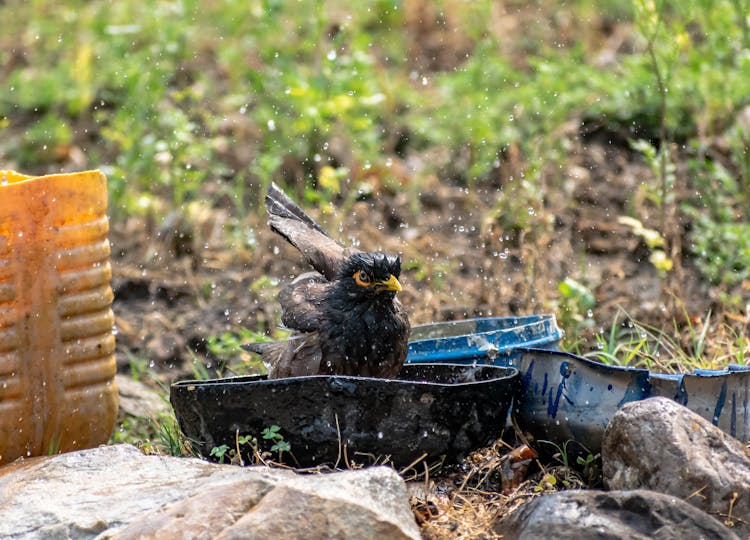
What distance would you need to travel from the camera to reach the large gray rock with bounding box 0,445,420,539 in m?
A: 2.77

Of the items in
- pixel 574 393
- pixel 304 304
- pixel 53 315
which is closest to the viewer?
pixel 574 393

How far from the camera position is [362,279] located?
146 inches

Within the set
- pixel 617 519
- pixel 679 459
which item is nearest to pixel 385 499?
pixel 617 519

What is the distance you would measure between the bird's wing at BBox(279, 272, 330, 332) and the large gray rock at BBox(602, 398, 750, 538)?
3.53 feet

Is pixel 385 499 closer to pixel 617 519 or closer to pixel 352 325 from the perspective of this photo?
pixel 617 519

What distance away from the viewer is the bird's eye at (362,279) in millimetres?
3697

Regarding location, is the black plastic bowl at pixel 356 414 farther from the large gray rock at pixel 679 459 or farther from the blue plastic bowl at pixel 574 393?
the large gray rock at pixel 679 459

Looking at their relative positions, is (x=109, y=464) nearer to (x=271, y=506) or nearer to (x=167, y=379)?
(x=271, y=506)

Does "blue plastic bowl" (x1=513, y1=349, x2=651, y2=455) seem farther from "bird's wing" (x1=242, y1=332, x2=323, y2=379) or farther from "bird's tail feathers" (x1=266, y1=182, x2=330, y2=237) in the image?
"bird's tail feathers" (x1=266, y1=182, x2=330, y2=237)

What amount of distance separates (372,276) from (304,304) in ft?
1.01

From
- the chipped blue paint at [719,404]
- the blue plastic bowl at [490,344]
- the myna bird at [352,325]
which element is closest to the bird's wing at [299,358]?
the myna bird at [352,325]

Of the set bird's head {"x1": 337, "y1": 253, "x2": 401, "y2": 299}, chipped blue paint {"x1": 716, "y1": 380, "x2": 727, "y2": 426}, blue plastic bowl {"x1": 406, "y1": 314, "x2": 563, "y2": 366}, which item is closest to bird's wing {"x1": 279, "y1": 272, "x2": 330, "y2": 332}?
bird's head {"x1": 337, "y1": 253, "x2": 401, "y2": 299}

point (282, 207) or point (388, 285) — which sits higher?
point (282, 207)

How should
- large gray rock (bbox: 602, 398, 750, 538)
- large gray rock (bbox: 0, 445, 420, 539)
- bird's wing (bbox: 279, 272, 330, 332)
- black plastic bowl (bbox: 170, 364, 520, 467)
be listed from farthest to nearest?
bird's wing (bbox: 279, 272, 330, 332), black plastic bowl (bbox: 170, 364, 520, 467), large gray rock (bbox: 602, 398, 750, 538), large gray rock (bbox: 0, 445, 420, 539)
